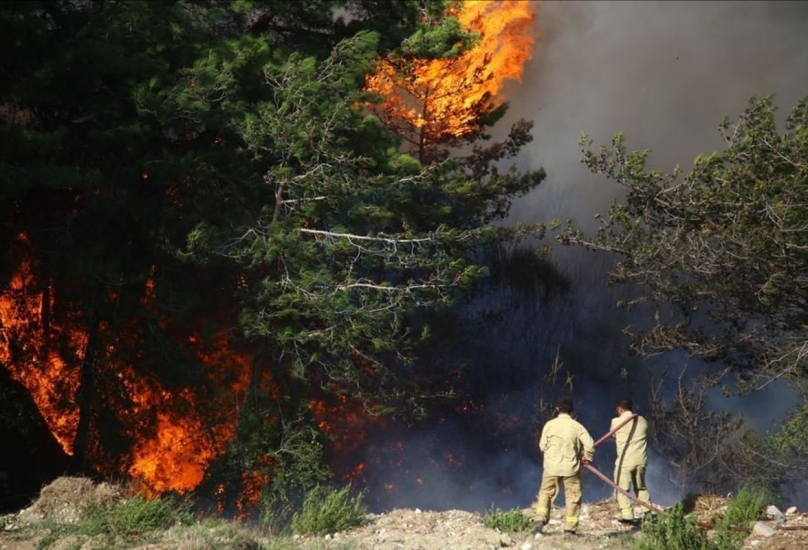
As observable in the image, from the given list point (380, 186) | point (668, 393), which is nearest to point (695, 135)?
point (668, 393)

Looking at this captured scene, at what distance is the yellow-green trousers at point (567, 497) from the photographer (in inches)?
454

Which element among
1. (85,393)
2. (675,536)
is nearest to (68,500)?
(85,393)

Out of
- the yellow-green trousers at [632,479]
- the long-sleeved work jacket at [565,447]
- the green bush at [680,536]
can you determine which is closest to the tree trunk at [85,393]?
the long-sleeved work jacket at [565,447]

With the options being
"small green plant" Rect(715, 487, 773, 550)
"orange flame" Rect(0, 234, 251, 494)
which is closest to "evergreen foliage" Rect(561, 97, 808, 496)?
"small green plant" Rect(715, 487, 773, 550)

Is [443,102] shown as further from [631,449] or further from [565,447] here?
[565,447]

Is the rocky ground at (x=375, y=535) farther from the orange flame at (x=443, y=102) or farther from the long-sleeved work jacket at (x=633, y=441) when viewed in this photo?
the orange flame at (x=443, y=102)

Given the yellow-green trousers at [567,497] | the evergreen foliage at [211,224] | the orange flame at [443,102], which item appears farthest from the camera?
the orange flame at [443,102]

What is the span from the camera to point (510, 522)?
38.0 ft

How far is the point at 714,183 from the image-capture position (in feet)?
45.8

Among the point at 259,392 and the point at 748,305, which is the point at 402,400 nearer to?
the point at 259,392

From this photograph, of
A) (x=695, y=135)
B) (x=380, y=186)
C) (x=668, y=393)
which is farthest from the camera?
(x=695, y=135)

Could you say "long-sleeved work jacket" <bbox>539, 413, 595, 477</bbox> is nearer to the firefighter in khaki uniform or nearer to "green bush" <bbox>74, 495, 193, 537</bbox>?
the firefighter in khaki uniform

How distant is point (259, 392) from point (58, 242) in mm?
4372

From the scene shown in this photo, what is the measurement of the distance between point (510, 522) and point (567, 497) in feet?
2.43
